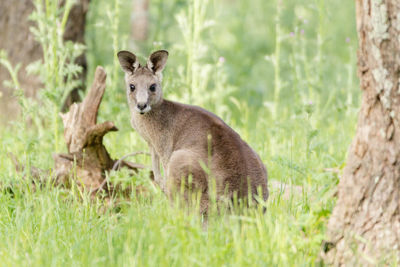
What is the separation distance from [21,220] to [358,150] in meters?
2.37

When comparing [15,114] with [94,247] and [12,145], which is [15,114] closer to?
[12,145]

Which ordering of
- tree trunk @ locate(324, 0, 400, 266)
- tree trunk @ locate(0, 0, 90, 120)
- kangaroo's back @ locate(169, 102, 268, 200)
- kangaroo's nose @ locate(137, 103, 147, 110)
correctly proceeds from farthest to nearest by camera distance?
tree trunk @ locate(0, 0, 90, 120) < kangaroo's nose @ locate(137, 103, 147, 110) < kangaroo's back @ locate(169, 102, 268, 200) < tree trunk @ locate(324, 0, 400, 266)

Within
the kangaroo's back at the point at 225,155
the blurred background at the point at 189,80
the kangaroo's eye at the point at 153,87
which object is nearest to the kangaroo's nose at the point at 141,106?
the kangaroo's eye at the point at 153,87

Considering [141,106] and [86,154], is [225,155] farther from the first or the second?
[86,154]

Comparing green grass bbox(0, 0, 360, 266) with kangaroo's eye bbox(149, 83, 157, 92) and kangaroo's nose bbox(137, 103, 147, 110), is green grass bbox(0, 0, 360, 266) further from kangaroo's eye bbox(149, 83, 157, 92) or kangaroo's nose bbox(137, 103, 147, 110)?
kangaroo's eye bbox(149, 83, 157, 92)

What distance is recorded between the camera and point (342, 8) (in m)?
15.9

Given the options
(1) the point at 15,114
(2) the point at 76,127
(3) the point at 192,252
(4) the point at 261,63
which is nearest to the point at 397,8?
(3) the point at 192,252

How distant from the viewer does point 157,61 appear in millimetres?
5402

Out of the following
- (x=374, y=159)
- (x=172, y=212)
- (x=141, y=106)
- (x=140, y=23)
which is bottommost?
(x=172, y=212)

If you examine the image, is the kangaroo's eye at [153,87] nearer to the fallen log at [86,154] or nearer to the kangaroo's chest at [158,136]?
the kangaroo's chest at [158,136]

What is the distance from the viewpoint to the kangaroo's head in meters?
5.20

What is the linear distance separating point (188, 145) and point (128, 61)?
1094 millimetres

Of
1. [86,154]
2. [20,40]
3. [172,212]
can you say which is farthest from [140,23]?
[172,212]

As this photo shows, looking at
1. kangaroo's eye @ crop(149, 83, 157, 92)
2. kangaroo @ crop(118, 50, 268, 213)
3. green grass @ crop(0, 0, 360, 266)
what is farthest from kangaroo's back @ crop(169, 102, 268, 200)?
kangaroo's eye @ crop(149, 83, 157, 92)
